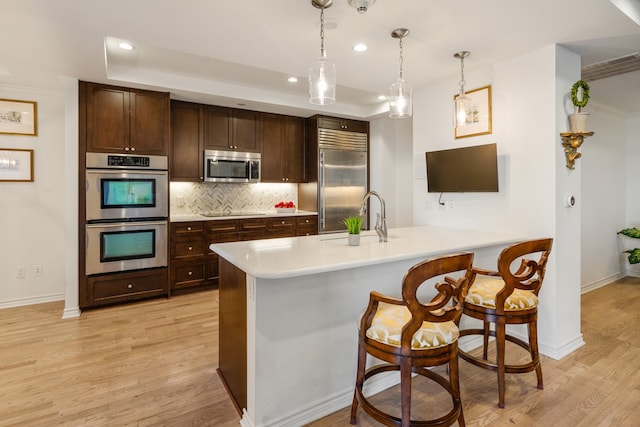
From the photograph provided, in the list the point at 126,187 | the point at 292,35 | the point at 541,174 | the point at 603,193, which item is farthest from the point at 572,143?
the point at 126,187

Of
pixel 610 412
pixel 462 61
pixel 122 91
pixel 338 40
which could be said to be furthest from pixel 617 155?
pixel 122 91

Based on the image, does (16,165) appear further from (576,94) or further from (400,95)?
(576,94)

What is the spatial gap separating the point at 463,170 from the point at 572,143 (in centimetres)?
85

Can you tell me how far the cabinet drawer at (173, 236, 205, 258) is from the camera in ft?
13.8

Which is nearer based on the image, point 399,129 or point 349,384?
point 349,384

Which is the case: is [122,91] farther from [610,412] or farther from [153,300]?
[610,412]

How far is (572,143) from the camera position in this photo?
105 inches

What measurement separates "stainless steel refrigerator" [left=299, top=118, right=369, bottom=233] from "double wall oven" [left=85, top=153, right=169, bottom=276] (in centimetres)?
220

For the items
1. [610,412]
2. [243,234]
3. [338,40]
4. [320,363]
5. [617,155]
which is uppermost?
[338,40]

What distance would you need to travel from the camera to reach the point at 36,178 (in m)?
3.90

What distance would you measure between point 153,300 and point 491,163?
13.1 ft

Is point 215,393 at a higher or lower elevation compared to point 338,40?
lower

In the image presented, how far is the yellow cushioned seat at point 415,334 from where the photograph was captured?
157 centimetres

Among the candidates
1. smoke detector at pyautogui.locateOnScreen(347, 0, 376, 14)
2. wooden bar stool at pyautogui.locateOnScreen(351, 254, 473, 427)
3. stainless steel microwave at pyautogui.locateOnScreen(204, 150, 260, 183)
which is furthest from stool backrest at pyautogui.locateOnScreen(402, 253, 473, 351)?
stainless steel microwave at pyautogui.locateOnScreen(204, 150, 260, 183)
